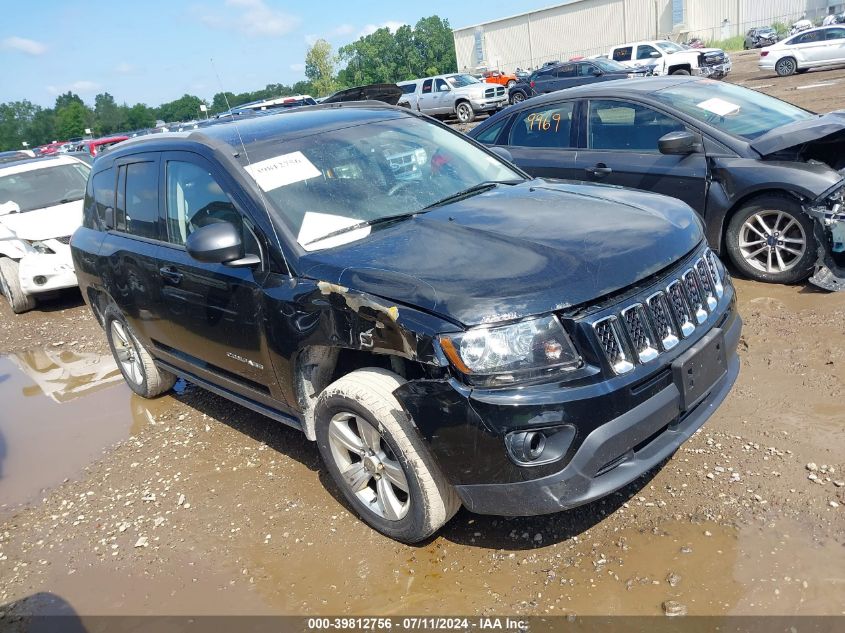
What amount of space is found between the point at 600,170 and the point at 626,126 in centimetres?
46

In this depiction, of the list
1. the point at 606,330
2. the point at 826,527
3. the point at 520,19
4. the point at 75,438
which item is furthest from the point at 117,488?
the point at 520,19

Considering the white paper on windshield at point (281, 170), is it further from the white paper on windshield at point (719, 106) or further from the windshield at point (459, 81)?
the windshield at point (459, 81)

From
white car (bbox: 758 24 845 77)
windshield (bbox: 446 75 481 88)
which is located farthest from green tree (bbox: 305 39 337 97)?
white car (bbox: 758 24 845 77)

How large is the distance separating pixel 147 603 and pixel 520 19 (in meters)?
76.3

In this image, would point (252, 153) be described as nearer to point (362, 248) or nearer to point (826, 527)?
point (362, 248)

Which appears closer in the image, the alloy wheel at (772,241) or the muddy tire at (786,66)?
the alloy wheel at (772,241)

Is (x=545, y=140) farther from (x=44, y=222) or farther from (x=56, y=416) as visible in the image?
(x=44, y=222)

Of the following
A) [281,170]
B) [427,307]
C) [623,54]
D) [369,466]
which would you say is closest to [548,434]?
[427,307]

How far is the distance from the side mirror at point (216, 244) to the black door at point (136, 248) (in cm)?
100

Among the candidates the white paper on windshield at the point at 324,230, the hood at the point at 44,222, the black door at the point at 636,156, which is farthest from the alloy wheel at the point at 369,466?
the hood at the point at 44,222

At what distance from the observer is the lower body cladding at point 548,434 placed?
243 centimetres

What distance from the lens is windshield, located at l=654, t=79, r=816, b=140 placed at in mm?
5617

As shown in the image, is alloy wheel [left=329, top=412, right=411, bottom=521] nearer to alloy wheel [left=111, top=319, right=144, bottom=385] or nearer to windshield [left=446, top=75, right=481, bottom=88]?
alloy wheel [left=111, top=319, right=144, bottom=385]

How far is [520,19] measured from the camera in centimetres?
7106
